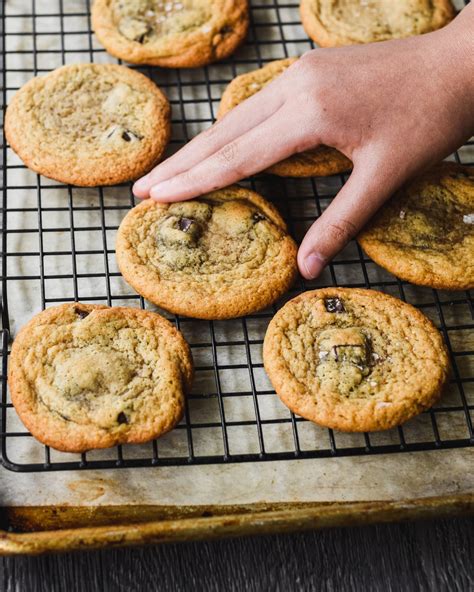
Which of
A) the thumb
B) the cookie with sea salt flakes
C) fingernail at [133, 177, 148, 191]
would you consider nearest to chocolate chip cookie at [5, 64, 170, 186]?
fingernail at [133, 177, 148, 191]

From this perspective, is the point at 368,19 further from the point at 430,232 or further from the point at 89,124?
the point at 89,124

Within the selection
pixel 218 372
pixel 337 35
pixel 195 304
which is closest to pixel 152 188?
pixel 195 304

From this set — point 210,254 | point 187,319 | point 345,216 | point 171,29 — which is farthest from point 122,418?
point 171,29

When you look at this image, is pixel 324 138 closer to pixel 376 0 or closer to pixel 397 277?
pixel 397 277

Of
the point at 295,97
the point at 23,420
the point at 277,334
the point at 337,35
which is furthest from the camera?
the point at 337,35

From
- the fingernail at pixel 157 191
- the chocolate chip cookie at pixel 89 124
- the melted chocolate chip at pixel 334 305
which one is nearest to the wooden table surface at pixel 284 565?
the melted chocolate chip at pixel 334 305
